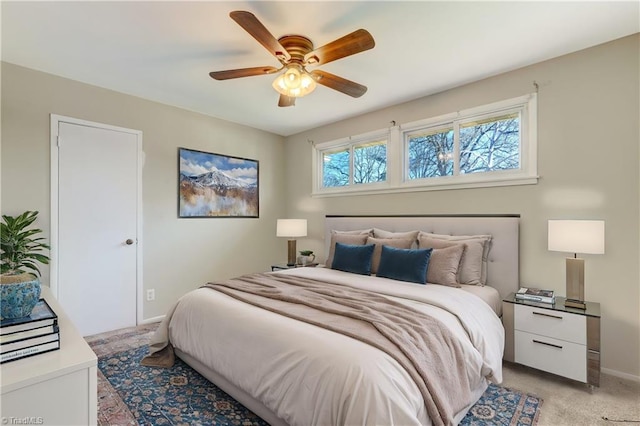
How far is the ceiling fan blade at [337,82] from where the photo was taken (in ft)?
7.69

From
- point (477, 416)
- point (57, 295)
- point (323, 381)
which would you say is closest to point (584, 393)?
point (477, 416)

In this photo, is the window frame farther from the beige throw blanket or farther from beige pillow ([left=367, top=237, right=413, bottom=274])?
the beige throw blanket

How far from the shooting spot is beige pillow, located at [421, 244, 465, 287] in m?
2.70

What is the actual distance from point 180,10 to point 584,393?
3764 mm

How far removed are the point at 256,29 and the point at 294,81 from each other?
0.51 m

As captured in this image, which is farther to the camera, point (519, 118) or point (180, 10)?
point (519, 118)

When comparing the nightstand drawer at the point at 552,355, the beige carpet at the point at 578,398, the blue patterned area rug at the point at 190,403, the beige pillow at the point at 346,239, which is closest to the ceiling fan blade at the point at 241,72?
the beige pillow at the point at 346,239

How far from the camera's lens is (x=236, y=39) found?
7.95 feet

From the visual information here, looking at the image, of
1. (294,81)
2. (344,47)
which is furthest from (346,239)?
(344,47)

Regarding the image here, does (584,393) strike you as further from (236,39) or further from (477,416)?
(236,39)

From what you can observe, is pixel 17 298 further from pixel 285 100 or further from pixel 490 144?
pixel 490 144

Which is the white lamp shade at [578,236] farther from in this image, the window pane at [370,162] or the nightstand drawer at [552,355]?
the window pane at [370,162]

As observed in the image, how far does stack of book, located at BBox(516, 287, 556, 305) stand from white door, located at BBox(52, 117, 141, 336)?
3835 mm

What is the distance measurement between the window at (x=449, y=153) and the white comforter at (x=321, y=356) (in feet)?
4.41
